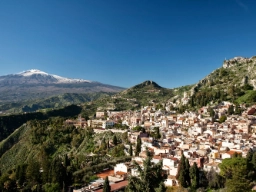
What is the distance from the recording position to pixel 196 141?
33.2 m

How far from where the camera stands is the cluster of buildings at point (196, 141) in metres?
25.3

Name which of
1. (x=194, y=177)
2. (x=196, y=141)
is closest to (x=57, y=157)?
(x=194, y=177)

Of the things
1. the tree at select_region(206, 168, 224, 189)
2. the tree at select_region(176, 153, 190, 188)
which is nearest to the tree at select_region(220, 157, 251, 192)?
the tree at select_region(206, 168, 224, 189)

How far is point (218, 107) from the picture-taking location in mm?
51188

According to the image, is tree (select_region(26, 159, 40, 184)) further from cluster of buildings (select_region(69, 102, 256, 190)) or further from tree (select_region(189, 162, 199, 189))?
tree (select_region(189, 162, 199, 189))

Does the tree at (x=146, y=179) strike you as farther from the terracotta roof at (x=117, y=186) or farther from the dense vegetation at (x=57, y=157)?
the dense vegetation at (x=57, y=157)

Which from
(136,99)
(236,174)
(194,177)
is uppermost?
(136,99)

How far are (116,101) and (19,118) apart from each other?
4247 centimetres

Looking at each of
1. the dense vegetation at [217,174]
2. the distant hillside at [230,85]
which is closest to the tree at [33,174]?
the dense vegetation at [217,174]

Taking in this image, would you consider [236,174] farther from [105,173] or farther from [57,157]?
[57,157]

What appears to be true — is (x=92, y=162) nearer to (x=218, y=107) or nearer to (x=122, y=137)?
(x=122, y=137)

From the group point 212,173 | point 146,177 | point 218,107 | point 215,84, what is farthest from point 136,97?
point 146,177

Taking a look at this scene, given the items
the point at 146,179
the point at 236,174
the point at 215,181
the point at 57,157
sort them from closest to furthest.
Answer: the point at 146,179 → the point at 236,174 → the point at 215,181 → the point at 57,157

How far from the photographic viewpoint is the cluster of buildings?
25.3 metres
